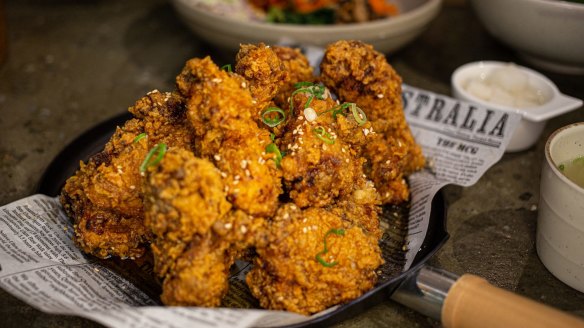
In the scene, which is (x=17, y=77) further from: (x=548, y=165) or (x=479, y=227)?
(x=548, y=165)

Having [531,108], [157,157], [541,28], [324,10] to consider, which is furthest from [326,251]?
[324,10]

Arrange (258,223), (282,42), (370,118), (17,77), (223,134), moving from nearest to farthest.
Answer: (258,223)
(223,134)
(370,118)
(282,42)
(17,77)

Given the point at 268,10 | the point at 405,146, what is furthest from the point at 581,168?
the point at 268,10

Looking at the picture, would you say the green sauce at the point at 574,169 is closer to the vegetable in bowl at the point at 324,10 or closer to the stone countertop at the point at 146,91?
the stone countertop at the point at 146,91

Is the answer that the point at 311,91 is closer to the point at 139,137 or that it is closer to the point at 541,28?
the point at 139,137

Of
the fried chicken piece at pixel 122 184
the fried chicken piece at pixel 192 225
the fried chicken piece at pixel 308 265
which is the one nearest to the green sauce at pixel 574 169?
the fried chicken piece at pixel 308 265

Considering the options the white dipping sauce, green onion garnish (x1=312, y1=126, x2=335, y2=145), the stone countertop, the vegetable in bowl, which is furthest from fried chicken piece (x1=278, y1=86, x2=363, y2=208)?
the vegetable in bowl
